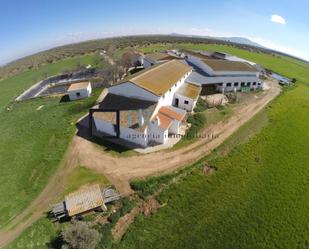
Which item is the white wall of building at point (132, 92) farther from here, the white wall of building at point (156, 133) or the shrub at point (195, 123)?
the shrub at point (195, 123)

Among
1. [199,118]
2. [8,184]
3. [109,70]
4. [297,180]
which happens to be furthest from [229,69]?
[8,184]

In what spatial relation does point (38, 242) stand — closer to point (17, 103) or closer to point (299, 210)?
point (299, 210)

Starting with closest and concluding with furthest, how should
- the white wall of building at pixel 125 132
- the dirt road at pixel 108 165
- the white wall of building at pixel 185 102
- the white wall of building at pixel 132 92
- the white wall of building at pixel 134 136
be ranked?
the dirt road at pixel 108 165, the white wall of building at pixel 134 136, the white wall of building at pixel 125 132, the white wall of building at pixel 132 92, the white wall of building at pixel 185 102

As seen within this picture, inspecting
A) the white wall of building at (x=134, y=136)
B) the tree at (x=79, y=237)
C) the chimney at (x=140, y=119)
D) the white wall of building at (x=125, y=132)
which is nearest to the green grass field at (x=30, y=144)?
the white wall of building at (x=125, y=132)

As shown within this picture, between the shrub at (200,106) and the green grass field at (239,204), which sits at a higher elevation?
the shrub at (200,106)

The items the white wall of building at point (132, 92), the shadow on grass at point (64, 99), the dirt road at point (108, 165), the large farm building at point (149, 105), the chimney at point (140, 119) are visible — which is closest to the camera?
the dirt road at point (108, 165)

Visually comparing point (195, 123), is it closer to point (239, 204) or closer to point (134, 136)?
point (134, 136)

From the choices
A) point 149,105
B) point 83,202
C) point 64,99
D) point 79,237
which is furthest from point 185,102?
point 79,237

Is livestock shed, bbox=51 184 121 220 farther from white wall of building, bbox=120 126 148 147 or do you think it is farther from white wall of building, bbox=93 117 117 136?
white wall of building, bbox=93 117 117 136
